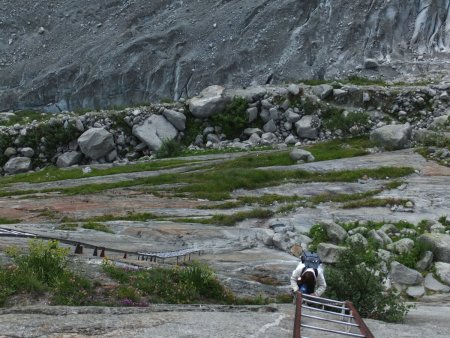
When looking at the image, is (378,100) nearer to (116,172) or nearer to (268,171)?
(268,171)

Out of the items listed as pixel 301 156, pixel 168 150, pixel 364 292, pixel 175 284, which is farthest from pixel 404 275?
pixel 168 150

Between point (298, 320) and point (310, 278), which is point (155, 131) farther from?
point (298, 320)

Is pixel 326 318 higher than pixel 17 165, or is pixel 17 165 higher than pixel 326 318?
pixel 17 165

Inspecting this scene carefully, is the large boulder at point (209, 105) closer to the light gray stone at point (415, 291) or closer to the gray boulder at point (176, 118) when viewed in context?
the gray boulder at point (176, 118)

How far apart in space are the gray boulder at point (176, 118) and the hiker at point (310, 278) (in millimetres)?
38642

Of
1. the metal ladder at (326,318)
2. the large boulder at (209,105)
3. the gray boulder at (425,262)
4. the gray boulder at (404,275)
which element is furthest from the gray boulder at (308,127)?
the metal ladder at (326,318)

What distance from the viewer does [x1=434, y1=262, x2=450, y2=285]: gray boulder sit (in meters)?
18.0

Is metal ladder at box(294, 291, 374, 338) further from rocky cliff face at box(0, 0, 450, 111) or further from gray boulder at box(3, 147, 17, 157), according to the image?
rocky cliff face at box(0, 0, 450, 111)

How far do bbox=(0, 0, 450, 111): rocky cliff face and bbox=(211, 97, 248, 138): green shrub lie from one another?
13.0 metres

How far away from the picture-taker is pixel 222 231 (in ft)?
78.5

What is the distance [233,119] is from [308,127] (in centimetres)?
683

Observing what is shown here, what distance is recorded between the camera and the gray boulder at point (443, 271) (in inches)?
709

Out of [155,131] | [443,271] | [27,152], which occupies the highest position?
[155,131]

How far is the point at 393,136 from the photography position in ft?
135
